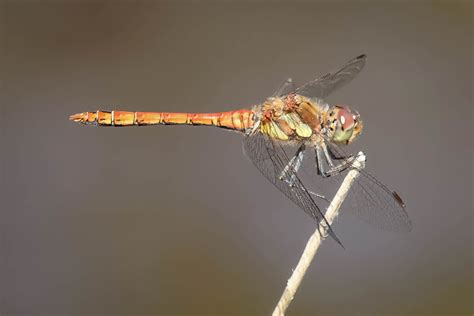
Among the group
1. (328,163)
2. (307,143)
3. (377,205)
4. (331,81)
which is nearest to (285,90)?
(331,81)

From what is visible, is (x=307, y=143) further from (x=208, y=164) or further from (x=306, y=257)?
(x=208, y=164)

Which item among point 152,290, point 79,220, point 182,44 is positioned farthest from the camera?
point 182,44

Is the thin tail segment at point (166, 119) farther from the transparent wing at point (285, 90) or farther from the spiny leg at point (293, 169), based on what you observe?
the spiny leg at point (293, 169)

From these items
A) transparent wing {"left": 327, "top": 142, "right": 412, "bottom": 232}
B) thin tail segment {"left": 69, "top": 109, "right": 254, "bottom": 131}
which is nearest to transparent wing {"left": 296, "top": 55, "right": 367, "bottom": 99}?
thin tail segment {"left": 69, "top": 109, "right": 254, "bottom": 131}

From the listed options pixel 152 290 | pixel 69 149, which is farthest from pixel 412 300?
pixel 69 149

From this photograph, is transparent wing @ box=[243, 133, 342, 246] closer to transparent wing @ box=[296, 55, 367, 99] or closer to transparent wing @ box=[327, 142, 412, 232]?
transparent wing @ box=[327, 142, 412, 232]

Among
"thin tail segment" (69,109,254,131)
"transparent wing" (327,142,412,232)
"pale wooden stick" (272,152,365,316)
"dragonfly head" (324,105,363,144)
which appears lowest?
"pale wooden stick" (272,152,365,316)

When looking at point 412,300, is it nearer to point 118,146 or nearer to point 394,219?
point 394,219
